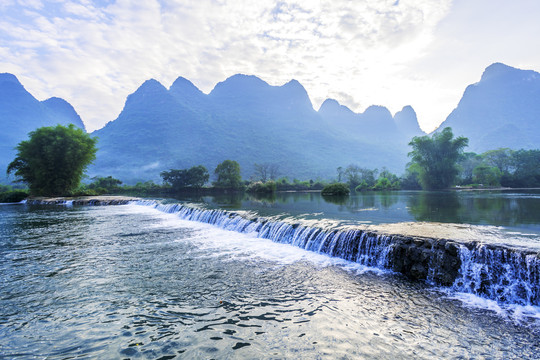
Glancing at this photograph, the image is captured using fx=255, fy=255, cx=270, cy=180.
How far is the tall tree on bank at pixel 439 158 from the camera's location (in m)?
45.6

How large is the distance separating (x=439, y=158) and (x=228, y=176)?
43.6 metres

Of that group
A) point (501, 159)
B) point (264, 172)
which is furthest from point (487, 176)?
point (264, 172)

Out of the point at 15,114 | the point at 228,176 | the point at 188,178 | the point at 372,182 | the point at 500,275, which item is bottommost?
the point at 500,275

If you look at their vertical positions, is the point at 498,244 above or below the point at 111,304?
above

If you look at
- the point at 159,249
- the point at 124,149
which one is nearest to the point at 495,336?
the point at 159,249

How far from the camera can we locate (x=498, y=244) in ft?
22.1

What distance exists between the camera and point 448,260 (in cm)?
668

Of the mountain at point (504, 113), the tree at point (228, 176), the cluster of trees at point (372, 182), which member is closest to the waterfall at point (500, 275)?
the cluster of trees at point (372, 182)

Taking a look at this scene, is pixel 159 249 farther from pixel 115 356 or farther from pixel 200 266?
pixel 115 356

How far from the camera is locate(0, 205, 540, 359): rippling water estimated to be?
156 inches

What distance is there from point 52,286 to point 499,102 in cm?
24987

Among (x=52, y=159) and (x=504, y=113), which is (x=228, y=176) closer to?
(x=52, y=159)

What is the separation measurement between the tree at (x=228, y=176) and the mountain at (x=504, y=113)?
154324 mm

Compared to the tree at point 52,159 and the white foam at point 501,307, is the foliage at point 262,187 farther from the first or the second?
the white foam at point 501,307
